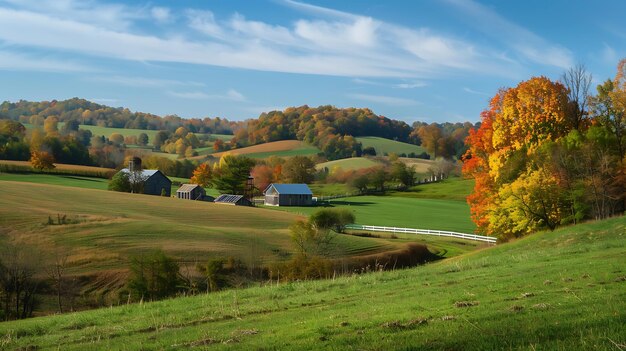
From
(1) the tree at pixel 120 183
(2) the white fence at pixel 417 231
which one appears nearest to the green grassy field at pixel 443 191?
(2) the white fence at pixel 417 231

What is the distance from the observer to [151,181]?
110438 millimetres

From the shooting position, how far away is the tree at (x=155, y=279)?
3184 centimetres

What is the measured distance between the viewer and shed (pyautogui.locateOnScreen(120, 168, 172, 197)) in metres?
106

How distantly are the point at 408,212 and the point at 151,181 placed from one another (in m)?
47.4

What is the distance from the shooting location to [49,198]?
7206 centimetres

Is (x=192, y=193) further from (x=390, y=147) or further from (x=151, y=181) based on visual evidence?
(x=390, y=147)

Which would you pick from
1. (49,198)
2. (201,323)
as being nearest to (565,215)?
(201,323)

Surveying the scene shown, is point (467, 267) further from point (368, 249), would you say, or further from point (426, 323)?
point (368, 249)

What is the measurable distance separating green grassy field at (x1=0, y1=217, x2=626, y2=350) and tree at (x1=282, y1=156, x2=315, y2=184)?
117 meters

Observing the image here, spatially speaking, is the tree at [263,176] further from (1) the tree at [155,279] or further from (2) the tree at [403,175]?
(1) the tree at [155,279]

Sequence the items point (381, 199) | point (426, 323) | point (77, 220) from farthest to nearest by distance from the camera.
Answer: point (381, 199) < point (77, 220) < point (426, 323)

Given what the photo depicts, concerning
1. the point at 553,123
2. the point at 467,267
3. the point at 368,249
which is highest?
the point at 553,123

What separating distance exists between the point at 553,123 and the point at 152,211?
47616mm

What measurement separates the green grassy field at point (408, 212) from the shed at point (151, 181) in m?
23.7
